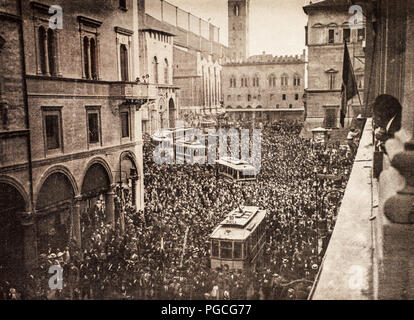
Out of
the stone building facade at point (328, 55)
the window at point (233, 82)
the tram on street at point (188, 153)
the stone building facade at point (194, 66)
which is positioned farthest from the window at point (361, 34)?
the tram on street at point (188, 153)

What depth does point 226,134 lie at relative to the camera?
7867mm

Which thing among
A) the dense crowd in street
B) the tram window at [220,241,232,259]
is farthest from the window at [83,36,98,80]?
the tram window at [220,241,232,259]

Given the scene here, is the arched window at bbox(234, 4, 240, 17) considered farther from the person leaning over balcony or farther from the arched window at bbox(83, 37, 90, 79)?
the person leaning over balcony

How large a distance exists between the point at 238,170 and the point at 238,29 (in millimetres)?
2410

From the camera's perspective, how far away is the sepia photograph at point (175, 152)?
5852 millimetres

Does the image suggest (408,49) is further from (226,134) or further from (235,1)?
(226,134)

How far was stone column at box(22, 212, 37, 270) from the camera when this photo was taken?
623 cm

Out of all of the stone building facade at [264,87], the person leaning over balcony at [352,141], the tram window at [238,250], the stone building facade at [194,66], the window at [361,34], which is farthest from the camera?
the window at [361,34]

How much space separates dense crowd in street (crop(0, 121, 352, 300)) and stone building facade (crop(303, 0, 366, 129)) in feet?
2.13

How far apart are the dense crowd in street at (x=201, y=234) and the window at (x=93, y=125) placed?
35.8 inches

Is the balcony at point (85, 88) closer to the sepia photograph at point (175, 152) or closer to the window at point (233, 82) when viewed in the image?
the sepia photograph at point (175, 152)

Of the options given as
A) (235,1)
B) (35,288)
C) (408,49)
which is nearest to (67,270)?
(35,288)

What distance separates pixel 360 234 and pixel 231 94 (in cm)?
524
